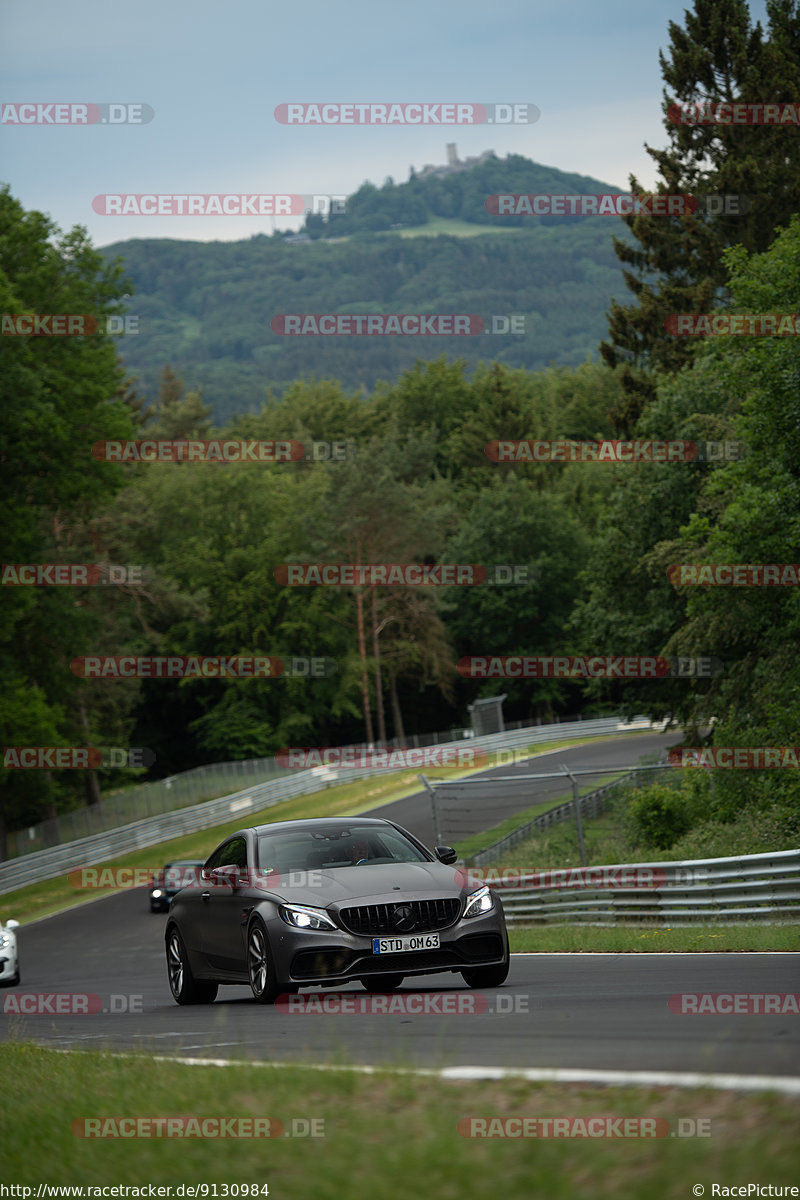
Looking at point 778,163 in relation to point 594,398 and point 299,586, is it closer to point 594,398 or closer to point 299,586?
point 299,586

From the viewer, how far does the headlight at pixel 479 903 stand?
35.4 feet

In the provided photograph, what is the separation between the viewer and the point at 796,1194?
380 cm

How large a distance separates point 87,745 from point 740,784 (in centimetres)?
3637

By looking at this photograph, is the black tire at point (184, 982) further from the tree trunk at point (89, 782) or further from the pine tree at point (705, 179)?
the tree trunk at point (89, 782)

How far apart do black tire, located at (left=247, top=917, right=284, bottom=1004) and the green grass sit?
3.90m

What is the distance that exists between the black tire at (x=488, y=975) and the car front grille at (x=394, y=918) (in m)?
0.71

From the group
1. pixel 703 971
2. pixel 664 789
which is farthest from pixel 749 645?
pixel 703 971
